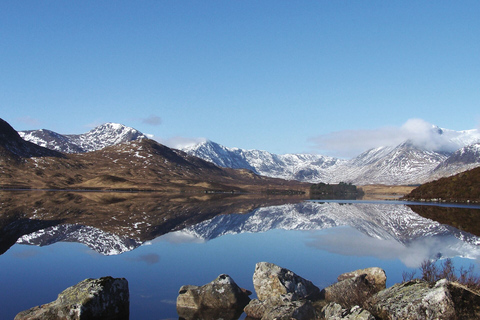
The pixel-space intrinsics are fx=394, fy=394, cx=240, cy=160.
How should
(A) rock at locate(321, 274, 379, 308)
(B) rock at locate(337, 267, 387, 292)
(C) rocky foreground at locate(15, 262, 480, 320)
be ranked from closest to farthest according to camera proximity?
(C) rocky foreground at locate(15, 262, 480, 320)
(A) rock at locate(321, 274, 379, 308)
(B) rock at locate(337, 267, 387, 292)

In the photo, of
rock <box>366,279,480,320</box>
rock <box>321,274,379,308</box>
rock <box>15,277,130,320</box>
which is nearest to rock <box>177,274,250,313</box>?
rock <box>15,277,130,320</box>

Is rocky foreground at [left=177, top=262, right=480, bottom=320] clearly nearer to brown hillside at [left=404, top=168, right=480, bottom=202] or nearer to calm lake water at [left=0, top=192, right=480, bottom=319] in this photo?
calm lake water at [left=0, top=192, right=480, bottom=319]

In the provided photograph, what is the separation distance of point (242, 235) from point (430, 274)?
1185 inches

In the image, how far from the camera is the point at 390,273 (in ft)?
88.8

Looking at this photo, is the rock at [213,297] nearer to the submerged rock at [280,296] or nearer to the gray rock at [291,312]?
the submerged rock at [280,296]

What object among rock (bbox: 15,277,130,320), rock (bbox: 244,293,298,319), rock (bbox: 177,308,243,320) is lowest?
rock (bbox: 177,308,243,320)

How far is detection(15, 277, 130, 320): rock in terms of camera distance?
1638 centimetres

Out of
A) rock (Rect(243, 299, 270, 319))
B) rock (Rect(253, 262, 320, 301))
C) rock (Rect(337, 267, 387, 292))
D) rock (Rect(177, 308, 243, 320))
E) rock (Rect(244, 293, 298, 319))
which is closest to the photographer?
rock (Rect(244, 293, 298, 319))

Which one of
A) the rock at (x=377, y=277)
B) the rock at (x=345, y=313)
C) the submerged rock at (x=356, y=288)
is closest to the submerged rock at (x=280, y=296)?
the rock at (x=345, y=313)

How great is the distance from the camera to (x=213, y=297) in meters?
20.2

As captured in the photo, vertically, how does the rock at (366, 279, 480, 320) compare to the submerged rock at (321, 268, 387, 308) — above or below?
above

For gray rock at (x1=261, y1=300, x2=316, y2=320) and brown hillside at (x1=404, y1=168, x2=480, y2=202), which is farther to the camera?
brown hillside at (x1=404, y1=168, x2=480, y2=202)

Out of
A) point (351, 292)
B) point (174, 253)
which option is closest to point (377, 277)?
point (351, 292)

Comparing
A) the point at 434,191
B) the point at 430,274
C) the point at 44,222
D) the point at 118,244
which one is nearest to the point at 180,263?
the point at 118,244
